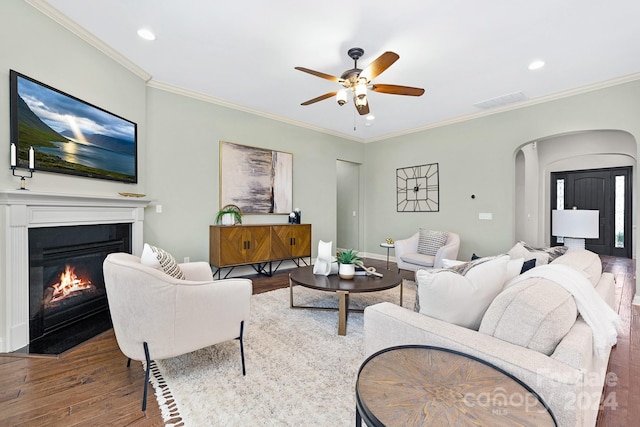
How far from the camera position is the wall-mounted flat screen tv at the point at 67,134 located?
7.35 feet

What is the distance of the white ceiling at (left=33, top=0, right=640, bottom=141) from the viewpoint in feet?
7.79

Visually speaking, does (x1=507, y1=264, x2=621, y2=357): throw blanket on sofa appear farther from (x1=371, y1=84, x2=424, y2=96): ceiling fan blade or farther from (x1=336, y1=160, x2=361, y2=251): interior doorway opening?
(x1=336, y1=160, x2=361, y2=251): interior doorway opening

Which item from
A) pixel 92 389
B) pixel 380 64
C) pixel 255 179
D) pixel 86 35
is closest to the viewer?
pixel 92 389

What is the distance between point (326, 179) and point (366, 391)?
518cm

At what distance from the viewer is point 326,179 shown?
5938 millimetres

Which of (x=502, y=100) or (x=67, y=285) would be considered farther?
(x=502, y=100)

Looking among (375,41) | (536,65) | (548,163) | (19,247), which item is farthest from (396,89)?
(548,163)

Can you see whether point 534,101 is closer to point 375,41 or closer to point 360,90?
point 375,41

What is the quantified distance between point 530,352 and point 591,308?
1.43ft

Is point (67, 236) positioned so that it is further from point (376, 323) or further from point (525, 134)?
point (525, 134)

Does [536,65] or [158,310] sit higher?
[536,65]

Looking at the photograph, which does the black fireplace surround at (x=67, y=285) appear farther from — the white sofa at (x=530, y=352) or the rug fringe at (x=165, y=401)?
the white sofa at (x=530, y=352)

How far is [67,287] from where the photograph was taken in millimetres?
2654

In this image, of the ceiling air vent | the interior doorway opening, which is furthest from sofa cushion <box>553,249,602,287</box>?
the interior doorway opening
